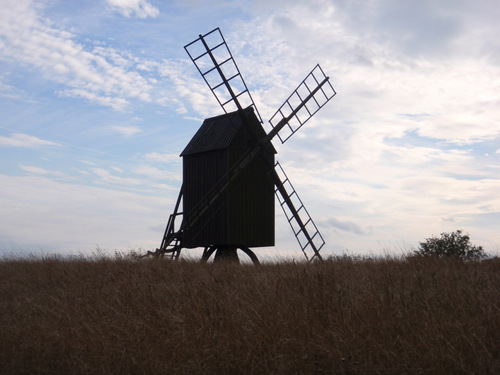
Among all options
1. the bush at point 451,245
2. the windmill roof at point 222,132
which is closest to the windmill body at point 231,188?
the windmill roof at point 222,132

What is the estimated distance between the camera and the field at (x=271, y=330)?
6703 millimetres

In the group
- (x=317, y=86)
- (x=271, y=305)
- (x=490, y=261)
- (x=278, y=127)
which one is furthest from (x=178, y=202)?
(x=271, y=305)

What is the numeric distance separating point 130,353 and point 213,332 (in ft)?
3.92

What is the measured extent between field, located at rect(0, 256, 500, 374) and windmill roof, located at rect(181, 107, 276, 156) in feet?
31.5

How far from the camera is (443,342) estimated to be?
695 cm

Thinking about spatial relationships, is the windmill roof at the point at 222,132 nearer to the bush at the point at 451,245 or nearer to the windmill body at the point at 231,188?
the windmill body at the point at 231,188

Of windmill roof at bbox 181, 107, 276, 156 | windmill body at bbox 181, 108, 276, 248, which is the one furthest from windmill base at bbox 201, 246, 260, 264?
windmill roof at bbox 181, 107, 276, 156

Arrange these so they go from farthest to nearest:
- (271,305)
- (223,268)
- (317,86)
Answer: (317,86) < (223,268) < (271,305)

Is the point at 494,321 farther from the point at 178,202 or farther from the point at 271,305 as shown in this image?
the point at 178,202

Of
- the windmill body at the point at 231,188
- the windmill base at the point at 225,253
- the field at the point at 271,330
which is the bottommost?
the field at the point at 271,330

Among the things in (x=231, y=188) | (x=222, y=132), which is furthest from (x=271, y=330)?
(x=222, y=132)

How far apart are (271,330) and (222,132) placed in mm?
13512

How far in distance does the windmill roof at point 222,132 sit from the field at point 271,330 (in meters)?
9.61

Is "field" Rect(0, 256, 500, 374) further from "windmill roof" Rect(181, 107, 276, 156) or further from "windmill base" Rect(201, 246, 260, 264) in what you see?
"windmill roof" Rect(181, 107, 276, 156)
